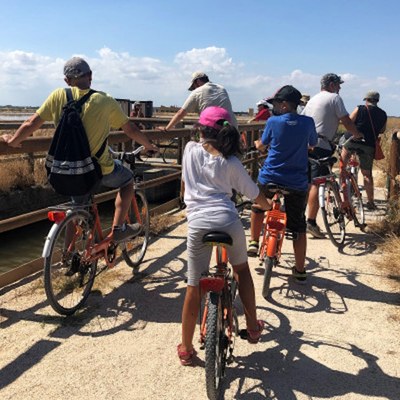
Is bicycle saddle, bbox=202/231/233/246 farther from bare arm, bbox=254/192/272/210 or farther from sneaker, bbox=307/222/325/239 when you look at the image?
sneaker, bbox=307/222/325/239

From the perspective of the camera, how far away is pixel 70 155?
356 cm

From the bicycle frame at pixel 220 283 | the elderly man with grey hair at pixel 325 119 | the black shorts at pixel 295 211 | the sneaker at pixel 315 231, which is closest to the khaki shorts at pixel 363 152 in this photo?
the elderly man with grey hair at pixel 325 119

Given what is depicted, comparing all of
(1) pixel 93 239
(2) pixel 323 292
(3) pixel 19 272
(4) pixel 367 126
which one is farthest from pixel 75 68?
(4) pixel 367 126

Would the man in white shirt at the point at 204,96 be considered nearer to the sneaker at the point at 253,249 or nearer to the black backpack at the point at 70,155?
the sneaker at the point at 253,249

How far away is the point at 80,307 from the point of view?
3.86 m

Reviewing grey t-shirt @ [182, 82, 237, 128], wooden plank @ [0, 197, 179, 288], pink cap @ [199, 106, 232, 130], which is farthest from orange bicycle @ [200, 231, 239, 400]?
grey t-shirt @ [182, 82, 237, 128]

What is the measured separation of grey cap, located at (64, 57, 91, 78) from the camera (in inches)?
141

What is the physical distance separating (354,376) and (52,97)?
3038 mm

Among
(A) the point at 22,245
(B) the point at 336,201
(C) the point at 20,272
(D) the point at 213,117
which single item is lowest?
(A) the point at 22,245

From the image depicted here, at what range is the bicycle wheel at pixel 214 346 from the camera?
254 centimetres

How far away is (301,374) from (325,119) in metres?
3.83

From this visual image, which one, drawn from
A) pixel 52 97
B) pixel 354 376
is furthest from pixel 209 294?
pixel 52 97

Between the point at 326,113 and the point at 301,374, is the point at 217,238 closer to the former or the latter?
the point at 301,374

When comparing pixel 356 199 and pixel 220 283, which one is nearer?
pixel 220 283
